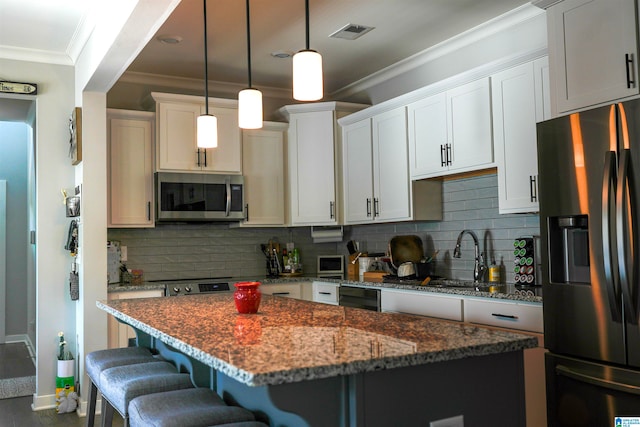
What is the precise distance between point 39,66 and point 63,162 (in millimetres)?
738

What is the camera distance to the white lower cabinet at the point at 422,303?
3.69m

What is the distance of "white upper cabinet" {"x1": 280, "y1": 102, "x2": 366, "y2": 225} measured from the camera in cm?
527

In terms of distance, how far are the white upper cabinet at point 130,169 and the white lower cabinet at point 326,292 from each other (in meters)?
1.48

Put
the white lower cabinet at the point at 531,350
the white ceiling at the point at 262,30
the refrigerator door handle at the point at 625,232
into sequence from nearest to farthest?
the refrigerator door handle at the point at 625,232, the white lower cabinet at the point at 531,350, the white ceiling at the point at 262,30

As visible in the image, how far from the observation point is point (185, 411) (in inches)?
75.4

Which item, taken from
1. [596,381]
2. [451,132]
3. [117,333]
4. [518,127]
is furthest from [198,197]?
[596,381]

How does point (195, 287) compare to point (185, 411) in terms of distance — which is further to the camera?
point (195, 287)

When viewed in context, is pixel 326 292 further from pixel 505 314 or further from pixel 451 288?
pixel 505 314

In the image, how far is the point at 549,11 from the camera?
3080 millimetres

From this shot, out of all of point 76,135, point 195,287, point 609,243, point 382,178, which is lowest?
point 195,287

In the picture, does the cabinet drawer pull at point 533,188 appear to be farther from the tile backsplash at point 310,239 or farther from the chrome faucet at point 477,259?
the chrome faucet at point 477,259

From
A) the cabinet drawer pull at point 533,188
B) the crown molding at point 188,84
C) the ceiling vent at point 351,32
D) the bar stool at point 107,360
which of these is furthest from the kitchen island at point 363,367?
the crown molding at point 188,84

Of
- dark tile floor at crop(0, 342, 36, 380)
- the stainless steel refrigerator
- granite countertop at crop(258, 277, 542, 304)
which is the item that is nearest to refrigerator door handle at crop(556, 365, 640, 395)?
the stainless steel refrigerator

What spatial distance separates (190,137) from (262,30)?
1184 mm
